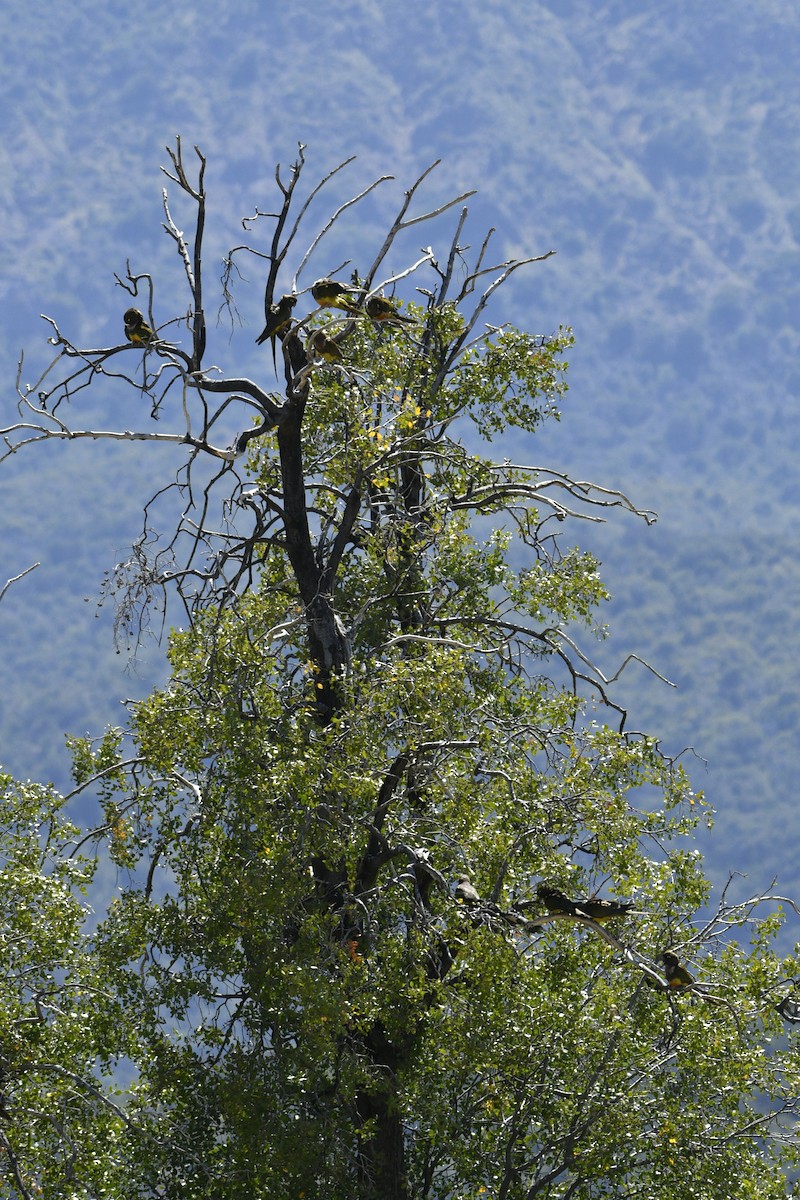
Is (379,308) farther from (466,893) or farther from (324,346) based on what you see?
(466,893)

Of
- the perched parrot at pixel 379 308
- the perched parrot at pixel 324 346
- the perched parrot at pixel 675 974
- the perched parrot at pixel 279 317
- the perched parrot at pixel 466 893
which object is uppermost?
the perched parrot at pixel 379 308

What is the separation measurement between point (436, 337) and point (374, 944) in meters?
6.20

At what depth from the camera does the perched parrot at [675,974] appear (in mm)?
12047

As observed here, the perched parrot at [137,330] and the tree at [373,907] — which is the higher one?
the perched parrot at [137,330]

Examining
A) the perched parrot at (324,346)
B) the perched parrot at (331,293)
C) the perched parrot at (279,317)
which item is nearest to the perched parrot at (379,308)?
the perched parrot at (331,293)

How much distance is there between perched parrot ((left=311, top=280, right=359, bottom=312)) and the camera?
13062 millimetres

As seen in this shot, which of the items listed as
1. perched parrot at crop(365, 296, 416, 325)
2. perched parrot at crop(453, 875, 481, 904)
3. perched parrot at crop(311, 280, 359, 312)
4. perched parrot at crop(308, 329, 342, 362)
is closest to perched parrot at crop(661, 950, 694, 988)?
perched parrot at crop(453, 875, 481, 904)

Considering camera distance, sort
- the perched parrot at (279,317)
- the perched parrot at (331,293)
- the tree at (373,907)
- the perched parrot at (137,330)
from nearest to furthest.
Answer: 1. the tree at (373,907)
2. the perched parrot at (137,330)
3. the perched parrot at (279,317)
4. the perched parrot at (331,293)

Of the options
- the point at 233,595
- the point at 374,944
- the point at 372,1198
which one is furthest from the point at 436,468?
the point at 372,1198

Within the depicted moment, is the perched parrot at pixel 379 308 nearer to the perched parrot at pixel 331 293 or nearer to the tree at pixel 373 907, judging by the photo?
the tree at pixel 373 907

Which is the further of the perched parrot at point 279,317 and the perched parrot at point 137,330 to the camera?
the perched parrot at point 279,317

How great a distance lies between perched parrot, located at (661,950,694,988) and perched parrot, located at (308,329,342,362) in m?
4.81

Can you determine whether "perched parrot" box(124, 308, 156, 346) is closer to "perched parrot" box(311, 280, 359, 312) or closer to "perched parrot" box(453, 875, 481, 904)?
"perched parrot" box(311, 280, 359, 312)

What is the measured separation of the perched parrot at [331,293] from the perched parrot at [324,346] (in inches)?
14.9
